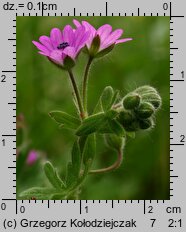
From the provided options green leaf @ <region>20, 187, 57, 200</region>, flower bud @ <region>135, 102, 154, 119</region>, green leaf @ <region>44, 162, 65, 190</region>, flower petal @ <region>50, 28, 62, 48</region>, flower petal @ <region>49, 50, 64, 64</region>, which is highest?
flower petal @ <region>50, 28, 62, 48</region>

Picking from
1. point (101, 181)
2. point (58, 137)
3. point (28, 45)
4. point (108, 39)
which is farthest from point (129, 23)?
point (108, 39)

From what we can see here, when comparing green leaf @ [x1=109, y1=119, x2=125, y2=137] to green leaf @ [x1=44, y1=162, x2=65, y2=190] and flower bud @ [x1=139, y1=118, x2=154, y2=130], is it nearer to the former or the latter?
flower bud @ [x1=139, y1=118, x2=154, y2=130]

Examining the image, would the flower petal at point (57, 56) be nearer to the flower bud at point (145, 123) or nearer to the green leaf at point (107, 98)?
the green leaf at point (107, 98)

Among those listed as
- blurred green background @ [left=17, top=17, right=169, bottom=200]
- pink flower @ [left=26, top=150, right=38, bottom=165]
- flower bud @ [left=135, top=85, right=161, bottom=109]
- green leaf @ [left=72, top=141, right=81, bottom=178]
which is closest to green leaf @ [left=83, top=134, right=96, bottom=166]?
green leaf @ [left=72, top=141, right=81, bottom=178]

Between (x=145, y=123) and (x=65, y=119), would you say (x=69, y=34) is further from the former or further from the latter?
(x=145, y=123)

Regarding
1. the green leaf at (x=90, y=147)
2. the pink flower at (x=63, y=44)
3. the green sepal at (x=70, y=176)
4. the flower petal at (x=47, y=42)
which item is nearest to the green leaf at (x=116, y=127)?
the green leaf at (x=90, y=147)

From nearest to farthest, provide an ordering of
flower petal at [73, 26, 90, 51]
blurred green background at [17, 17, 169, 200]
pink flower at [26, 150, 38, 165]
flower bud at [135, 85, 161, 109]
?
flower petal at [73, 26, 90, 51] → flower bud at [135, 85, 161, 109] → pink flower at [26, 150, 38, 165] → blurred green background at [17, 17, 169, 200]
